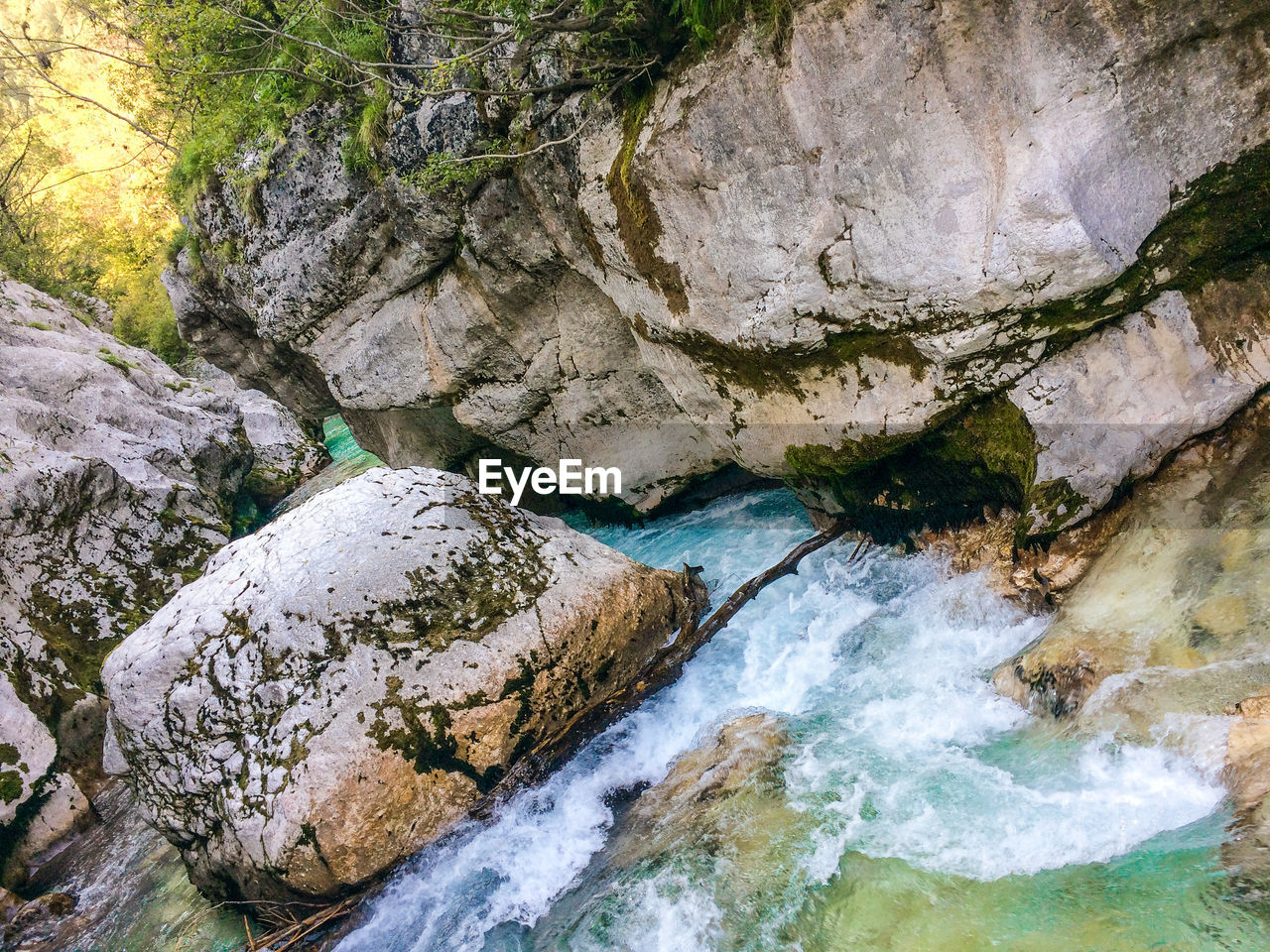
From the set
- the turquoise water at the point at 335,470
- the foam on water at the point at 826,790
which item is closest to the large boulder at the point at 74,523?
the turquoise water at the point at 335,470

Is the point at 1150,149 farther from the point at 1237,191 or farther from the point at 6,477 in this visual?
the point at 6,477

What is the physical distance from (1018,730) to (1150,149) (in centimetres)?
396

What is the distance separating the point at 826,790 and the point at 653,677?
217cm

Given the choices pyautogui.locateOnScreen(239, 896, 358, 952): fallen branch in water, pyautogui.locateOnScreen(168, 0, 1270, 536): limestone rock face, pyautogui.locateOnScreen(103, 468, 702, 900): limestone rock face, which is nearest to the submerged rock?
pyautogui.locateOnScreen(168, 0, 1270, 536): limestone rock face

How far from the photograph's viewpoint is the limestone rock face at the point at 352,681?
19.3ft

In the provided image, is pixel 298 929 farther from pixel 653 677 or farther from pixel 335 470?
pixel 335 470

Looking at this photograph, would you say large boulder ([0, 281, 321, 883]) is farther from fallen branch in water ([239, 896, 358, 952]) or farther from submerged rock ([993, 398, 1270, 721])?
submerged rock ([993, 398, 1270, 721])

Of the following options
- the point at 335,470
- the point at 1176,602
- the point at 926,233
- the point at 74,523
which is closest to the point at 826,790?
the point at 1176,602

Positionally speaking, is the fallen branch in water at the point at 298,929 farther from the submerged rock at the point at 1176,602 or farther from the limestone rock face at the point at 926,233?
the limestone rock face at the point at 926,233

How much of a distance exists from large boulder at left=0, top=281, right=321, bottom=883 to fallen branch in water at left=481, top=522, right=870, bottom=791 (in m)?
5.82

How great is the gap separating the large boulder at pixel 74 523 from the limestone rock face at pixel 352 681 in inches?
118

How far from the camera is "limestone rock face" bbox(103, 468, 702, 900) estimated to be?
5871 millimetres

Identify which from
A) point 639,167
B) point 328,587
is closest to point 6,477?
point 328,587

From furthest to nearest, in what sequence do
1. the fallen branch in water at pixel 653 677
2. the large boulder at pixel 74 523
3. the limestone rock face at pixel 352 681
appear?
the large boulder at pixel 74 523
the fallen branch in water at pixel 653 677
the limestone rock face at pixel 352 681
